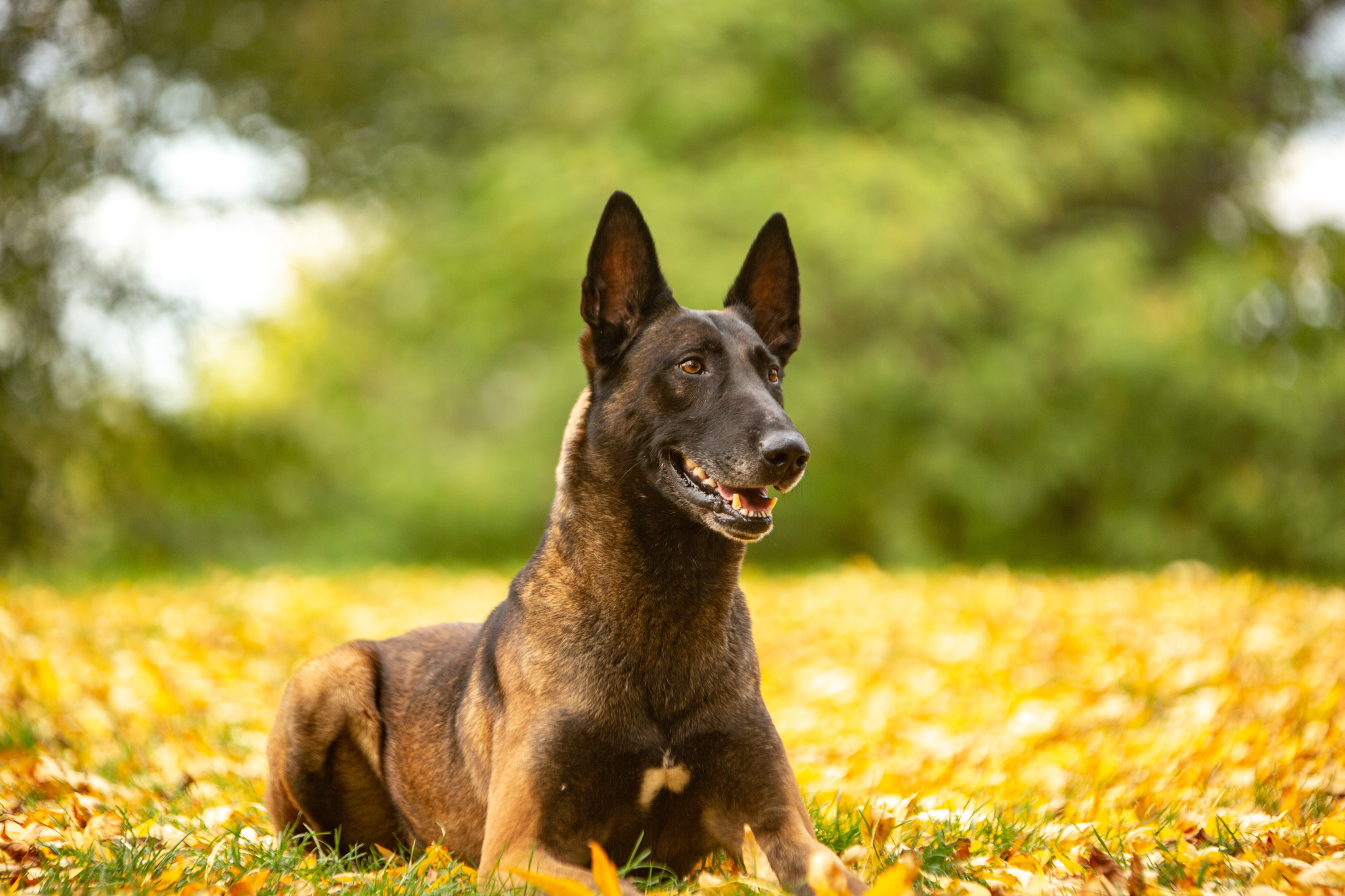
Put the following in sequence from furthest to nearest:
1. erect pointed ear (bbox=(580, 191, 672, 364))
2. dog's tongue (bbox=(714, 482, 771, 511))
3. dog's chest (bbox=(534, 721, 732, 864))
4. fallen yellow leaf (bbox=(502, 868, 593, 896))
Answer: erect pointed ear (bbox=(580, 191, 672, 364))
dog's tongue (bbox=(714, 482, 771, 511))
dog's chest (bbox=(534, 721, 732, 864))
fallen yellow leaf (bbox=(502, 868, 593, 896))

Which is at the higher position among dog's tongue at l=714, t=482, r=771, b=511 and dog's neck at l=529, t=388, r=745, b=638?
dog's tongue at l=714, t=482, r=771, b=511

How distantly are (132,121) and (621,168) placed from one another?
248 inches

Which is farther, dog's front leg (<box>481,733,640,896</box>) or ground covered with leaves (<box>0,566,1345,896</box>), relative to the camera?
ground covered with leaves (<box>0,566,1345,896</box>)

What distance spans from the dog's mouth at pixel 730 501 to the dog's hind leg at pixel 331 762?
1495 millimetres

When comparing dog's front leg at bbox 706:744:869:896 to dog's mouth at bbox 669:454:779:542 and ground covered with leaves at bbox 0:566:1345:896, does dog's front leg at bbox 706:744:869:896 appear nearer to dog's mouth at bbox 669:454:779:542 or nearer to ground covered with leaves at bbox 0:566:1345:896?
ground covered with leaves at bbox 0:566:1345:896

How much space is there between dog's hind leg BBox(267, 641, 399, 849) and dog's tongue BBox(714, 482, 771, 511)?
5.13 ft

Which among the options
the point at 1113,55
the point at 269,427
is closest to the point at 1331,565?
the point at 1113,55

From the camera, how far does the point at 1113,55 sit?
15.0 m

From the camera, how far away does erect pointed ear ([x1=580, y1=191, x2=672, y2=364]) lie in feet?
11.1

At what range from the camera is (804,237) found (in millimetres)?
13797

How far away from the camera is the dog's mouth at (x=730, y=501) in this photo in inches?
119

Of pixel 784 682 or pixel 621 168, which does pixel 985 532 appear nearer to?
pixel 621 168

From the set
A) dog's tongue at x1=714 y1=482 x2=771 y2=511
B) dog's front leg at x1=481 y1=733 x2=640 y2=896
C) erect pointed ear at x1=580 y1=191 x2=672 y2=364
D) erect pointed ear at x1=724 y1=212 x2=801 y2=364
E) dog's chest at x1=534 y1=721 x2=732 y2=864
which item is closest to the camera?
dog's front leg at x1=481 y1=733 x2=640 y2=896

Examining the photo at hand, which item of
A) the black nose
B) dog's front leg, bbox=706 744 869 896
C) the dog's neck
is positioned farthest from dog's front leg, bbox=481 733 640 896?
the black nose
